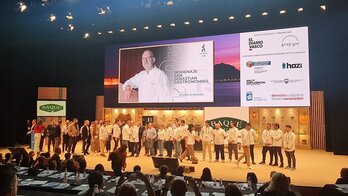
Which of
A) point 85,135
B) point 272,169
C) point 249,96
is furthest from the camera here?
point 85,135

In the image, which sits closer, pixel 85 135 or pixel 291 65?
pixel 291 65

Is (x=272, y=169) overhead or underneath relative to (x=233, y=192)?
underneath

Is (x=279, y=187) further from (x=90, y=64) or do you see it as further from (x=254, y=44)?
(x=90, y=64)

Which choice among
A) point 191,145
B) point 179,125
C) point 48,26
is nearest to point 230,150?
point 191,145

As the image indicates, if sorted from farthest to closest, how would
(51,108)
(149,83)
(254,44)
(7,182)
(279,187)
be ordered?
(51,108)
(149,83)
(254,44)
(279,187)
(7,182)

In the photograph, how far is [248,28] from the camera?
13672 mm

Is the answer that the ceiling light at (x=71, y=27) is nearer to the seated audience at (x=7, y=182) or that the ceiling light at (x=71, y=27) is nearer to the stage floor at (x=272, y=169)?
the stage floor at (x=272, y=169)

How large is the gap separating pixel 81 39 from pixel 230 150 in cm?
1013

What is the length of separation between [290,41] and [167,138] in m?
6.26

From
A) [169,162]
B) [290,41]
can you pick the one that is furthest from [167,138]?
[290,41]

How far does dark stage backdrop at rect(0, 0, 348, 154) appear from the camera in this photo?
44.3 ft

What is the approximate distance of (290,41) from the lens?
11.6 metres

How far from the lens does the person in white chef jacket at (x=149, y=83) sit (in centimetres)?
1399

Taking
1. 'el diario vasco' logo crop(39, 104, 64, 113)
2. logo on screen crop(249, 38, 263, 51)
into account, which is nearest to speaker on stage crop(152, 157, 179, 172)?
logo on screen crop(249, 38, 263, 51)
